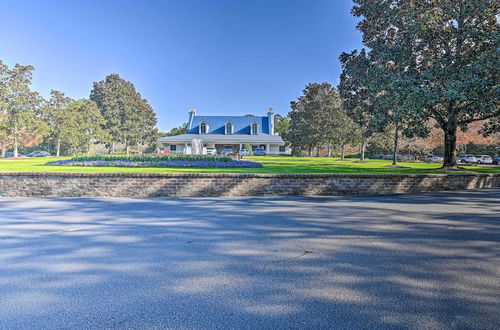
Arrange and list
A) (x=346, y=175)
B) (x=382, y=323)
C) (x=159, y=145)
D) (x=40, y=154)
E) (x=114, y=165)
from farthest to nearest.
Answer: (x=159, y=145)
(x=40, y=154)
(x=114, y=165)
(x=346, y=175)
(x=382, y=323)

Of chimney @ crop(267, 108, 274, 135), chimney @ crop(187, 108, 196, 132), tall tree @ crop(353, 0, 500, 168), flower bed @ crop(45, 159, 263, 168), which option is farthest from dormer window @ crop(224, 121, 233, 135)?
tall tree @ crop(353, 0, 500, 168)

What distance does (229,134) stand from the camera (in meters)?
46.8

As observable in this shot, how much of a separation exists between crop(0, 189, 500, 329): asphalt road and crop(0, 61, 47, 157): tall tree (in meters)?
29.0

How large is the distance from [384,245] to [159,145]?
4641 cm

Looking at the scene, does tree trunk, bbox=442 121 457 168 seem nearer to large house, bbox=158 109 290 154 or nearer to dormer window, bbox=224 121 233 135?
large house, bbox=158 109 290 154

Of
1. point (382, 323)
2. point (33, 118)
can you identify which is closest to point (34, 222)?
point (382, 323)

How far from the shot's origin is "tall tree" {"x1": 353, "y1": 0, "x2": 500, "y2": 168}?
35.0 ft

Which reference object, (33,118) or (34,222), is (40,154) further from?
(34,222)

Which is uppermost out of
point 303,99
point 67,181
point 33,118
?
point 303,99

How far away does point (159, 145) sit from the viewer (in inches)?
1893

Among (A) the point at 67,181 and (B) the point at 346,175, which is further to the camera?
(B) the point at 346,175

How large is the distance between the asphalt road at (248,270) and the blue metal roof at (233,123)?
1612 inches

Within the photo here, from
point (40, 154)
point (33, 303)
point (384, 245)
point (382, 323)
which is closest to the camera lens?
point (382, 323)

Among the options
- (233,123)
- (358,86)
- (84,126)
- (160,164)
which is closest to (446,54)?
(358,86)
